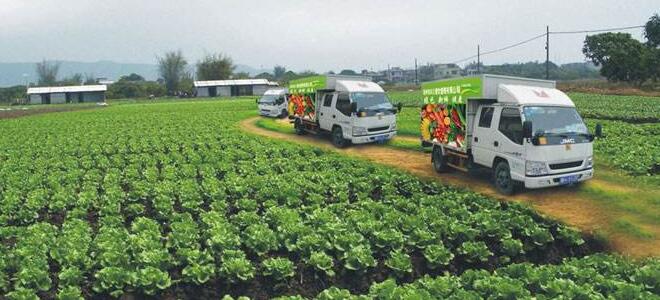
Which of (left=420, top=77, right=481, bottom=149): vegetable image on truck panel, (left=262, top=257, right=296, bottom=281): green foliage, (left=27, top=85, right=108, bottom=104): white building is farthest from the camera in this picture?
(left=27, top=85, right=108, bottom=104): white building

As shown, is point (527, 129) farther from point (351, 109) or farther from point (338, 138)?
point (338, 138)

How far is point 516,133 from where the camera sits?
13070 millimetres

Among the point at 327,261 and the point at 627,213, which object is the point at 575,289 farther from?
the point at 627,213

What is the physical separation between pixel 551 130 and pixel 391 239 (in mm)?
5736

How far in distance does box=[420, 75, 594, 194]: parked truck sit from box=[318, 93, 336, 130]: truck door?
8072 millimetres

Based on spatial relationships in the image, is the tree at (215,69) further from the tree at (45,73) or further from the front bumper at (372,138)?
the front bumper at (372,138)

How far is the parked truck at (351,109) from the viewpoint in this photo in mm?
21578

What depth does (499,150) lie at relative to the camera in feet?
44.9

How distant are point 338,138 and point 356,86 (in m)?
2.40

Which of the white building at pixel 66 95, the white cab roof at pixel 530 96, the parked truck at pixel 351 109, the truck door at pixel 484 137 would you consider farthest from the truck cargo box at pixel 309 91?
the white building at pixel 66 95

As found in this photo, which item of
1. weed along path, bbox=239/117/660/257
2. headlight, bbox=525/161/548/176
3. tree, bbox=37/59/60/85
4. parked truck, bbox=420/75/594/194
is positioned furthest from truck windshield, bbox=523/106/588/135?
tree, bbox=37/59/60/85

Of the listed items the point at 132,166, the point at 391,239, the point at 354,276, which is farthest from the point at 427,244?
the point at 132,166

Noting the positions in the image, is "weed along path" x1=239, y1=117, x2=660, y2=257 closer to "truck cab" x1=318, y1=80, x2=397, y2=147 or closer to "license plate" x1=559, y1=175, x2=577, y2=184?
"license plate" x1=559, y1=175, x2=577, y2=184

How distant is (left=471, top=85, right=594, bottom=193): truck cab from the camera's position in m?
12.6
